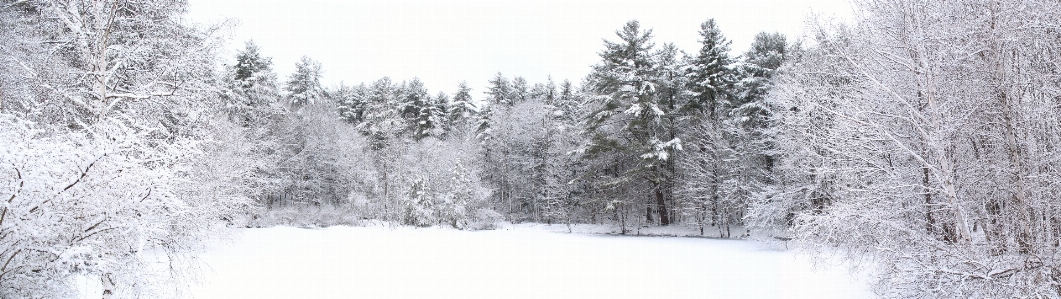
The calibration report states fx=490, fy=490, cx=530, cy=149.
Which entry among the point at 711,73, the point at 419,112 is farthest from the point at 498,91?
the point at 711,73

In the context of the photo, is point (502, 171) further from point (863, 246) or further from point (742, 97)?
point (863, 246)

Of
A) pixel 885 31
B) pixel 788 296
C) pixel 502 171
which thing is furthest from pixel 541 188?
pixel 885 31

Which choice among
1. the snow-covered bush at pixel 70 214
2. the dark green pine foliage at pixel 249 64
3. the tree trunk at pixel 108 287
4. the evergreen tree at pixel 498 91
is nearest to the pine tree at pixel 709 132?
the snow-covered bush at pixel 70 214

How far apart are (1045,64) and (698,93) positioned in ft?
48.1

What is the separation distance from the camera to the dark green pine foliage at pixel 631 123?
20.0 m

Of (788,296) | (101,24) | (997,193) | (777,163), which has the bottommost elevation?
(788,296)

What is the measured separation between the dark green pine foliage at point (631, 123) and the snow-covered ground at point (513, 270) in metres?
3.32

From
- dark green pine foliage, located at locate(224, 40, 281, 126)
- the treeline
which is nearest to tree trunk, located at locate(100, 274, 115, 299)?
the treeline

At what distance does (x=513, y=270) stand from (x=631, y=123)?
36.1 ft

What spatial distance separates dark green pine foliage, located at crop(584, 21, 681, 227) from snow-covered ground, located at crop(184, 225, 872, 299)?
131 inches

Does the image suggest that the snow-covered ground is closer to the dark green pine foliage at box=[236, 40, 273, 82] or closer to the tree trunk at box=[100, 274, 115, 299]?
the tree trunk at box=[100, 274, 115, 299]

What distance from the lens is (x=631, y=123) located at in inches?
811

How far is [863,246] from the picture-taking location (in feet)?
25.2

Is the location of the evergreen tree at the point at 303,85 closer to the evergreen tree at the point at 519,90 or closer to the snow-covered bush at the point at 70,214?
the evergreen tree at the point at 519,90
